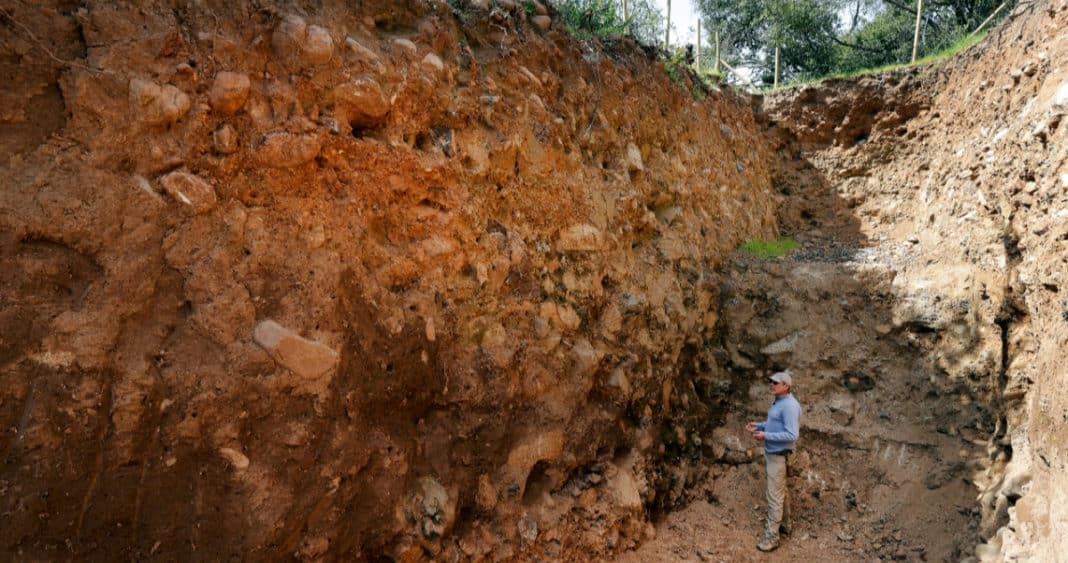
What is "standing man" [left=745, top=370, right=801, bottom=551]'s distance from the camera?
4.10 metres

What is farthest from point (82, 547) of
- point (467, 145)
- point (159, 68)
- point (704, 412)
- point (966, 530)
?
point (966, 530)

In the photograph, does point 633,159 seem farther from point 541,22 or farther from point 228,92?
point 228,92

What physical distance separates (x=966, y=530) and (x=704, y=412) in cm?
181

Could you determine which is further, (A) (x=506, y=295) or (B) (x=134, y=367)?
(A) (x=506, y=295)

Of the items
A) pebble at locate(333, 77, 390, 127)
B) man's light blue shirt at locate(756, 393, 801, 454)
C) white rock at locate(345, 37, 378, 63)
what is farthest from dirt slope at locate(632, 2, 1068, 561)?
white rock at locate(345, 37, 378, 63)

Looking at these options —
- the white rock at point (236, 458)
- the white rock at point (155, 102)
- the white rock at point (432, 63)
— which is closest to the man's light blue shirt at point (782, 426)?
the white rock at point (432, 63)

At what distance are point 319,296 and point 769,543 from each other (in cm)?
336

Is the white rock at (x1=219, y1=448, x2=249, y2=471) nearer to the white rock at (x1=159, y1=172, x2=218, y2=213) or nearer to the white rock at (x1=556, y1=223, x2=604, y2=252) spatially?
the white rock at (x1=159, y1=172, x2=218, y2=213)

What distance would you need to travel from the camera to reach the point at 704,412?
4852 mm

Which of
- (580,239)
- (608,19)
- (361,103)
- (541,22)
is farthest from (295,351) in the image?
(608,19)

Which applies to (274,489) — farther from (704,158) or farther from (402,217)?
(704,158)

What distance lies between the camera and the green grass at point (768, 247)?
6344 millimetres

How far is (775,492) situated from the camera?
4.13 m

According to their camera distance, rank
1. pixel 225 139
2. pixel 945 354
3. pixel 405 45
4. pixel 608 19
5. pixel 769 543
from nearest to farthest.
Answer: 1. pixel 225 139
2. pixel 405 45
3. pixel 769 543
4. pixel 945 354
5. pixel 608 19
